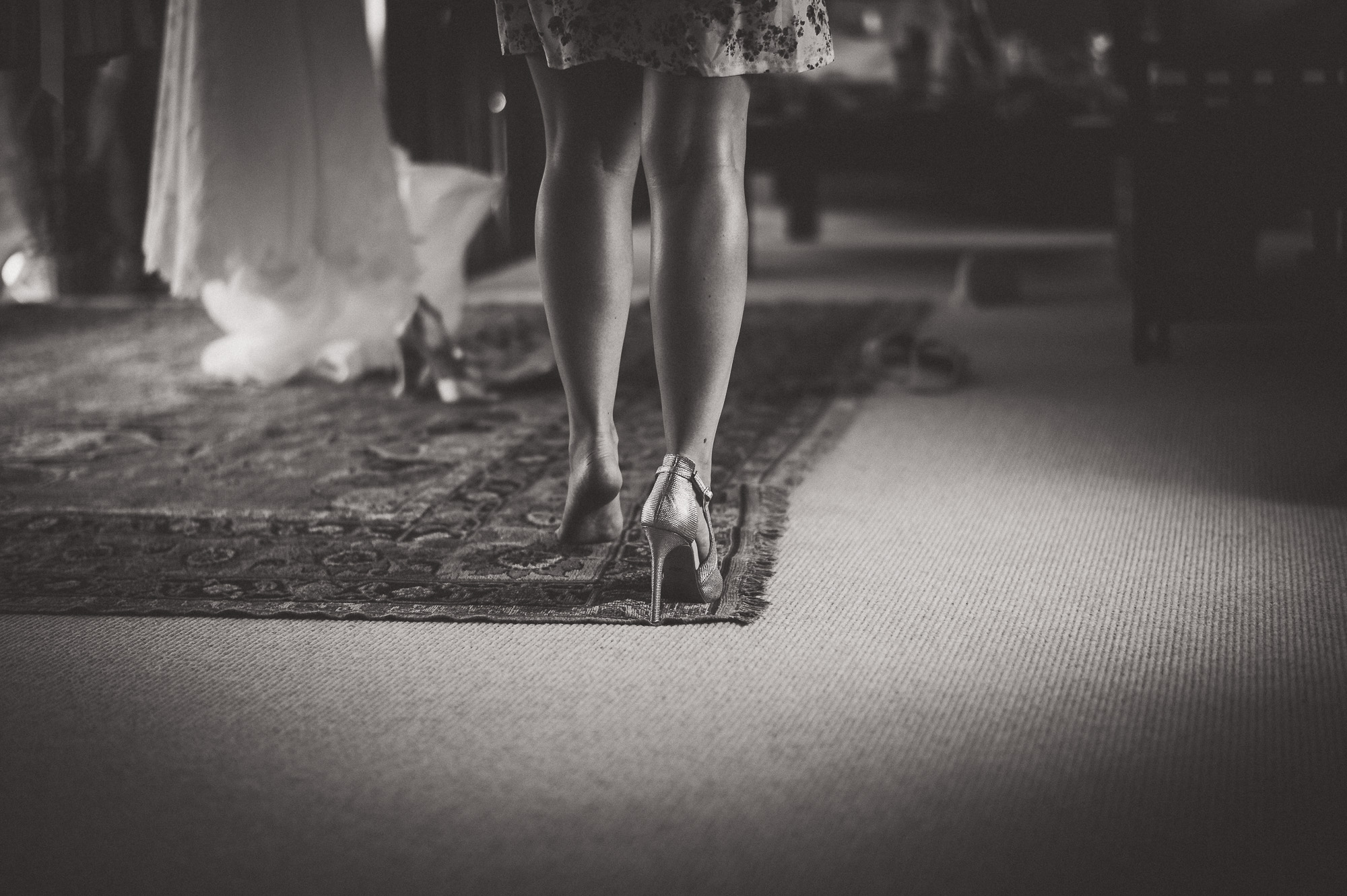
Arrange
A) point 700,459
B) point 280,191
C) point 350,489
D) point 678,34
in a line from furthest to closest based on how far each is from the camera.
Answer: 1. point 280,191
2. point 350,489
3. point 700,459
4. point 678,34

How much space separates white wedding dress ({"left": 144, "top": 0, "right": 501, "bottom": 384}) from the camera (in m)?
2.09

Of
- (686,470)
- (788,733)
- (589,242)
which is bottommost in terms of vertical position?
(788,733)

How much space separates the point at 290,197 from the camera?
85.7 inches

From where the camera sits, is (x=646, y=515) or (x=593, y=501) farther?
(x=593, y=501)

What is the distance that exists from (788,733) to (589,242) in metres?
0.51

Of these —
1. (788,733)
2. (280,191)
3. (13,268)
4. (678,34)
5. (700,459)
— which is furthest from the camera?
(13,268)

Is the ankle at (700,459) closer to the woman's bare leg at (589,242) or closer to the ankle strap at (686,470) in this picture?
the ankle strap at (686,470)

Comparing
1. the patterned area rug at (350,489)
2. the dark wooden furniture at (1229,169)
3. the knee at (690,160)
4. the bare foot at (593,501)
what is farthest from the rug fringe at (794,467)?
the dark wooden furniture at (1229,169)

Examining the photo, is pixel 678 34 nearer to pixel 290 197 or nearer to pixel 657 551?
pixel 657 551

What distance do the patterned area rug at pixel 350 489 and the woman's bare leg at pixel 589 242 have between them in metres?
0.11

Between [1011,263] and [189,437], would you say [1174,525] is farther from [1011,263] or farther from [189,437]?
[1011,263]

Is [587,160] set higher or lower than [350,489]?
higher

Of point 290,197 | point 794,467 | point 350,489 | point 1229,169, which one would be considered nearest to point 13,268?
point 290,197

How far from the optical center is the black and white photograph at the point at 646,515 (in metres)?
0.81
